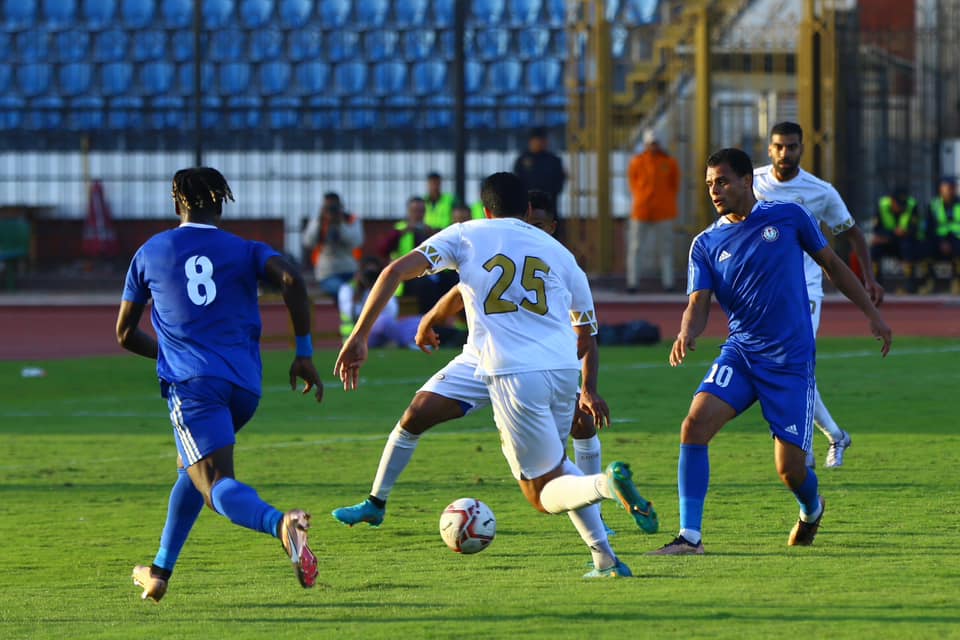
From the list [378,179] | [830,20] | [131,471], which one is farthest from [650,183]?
[131,471]

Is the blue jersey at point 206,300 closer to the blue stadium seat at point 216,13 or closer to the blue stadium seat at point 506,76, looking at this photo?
the blue stadium seat at point 506,76

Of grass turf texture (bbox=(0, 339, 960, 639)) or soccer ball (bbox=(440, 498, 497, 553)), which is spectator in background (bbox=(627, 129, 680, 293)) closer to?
grass turf texture (bbox=(0, 339, 960, 639))

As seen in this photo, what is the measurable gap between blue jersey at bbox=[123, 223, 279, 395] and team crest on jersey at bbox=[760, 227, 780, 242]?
2.17 m

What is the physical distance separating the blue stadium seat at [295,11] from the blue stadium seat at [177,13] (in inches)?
75.6

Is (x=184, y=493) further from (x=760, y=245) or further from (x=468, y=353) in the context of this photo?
(x=760, y=245)

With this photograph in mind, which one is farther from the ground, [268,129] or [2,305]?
[268,129]

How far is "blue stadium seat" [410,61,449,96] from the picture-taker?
1431 inches

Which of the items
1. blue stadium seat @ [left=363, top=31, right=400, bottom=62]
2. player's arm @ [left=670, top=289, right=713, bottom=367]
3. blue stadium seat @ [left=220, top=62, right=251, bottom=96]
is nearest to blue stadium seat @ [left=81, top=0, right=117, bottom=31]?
blue stadium seat @ [left=220, top=62, right=251, bottom=96]

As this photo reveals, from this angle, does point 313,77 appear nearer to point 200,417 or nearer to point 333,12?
point 333,12

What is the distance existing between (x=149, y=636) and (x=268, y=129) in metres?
28.2

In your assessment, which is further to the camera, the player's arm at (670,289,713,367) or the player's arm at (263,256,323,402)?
the player's arm at (670,289,713,367)

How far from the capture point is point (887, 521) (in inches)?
327

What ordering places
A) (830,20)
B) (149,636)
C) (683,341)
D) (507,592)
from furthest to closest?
(830,20), (683,341), (507,592), (149,636)

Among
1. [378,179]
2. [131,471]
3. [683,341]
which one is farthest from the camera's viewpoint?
[378,179]
